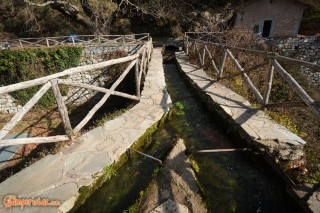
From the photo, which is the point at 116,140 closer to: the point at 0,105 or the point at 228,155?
the point at 228,155

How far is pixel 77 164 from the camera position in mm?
3016

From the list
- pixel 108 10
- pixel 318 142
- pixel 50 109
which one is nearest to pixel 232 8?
pixel 108 10

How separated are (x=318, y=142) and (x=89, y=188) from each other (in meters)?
3.89

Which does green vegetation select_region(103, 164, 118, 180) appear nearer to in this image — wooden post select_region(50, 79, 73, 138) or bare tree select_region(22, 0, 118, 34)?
wooden post select_region(50, 79, 73, 138)

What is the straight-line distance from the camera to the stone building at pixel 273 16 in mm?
20281

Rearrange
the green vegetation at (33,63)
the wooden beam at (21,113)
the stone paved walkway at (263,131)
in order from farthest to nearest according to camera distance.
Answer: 1. the green vegetation at (33,63)
2. the wooden beam at (21,113)
3. the stone paved walkway at (263,131)

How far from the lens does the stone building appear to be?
20.3 meters

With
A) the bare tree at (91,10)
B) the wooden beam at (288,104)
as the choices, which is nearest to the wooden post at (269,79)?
the wooden beam at (288,104)

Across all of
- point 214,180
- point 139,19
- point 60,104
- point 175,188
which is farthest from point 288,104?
point 139,19

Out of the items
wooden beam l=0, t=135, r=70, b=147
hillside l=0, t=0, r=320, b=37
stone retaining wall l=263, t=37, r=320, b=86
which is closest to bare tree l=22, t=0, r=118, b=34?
hillside l=0, t=0, r=320, b=37

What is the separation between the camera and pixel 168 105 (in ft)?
15.8

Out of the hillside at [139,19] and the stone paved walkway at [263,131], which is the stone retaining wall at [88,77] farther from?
the stone paved walkway at [263,131]

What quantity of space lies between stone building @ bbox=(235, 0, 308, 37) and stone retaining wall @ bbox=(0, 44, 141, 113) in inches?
551

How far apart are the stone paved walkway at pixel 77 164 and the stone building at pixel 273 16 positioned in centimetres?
2023
